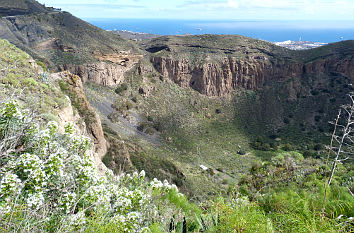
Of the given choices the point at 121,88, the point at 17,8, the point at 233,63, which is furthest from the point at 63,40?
the point at 233,63

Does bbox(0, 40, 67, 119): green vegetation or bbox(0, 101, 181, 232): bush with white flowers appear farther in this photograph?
bbox(0, 40, 67, 119): green vegetation

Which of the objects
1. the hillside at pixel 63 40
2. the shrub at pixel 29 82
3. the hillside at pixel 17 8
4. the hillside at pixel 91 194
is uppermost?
the hillside at pixel 17 8

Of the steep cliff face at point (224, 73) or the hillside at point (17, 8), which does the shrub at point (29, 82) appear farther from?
the hillside at point (17, 8)

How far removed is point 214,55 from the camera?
4969 centimetres

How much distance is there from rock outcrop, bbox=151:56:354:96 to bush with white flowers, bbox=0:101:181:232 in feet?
145

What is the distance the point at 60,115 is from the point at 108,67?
33.4 meters

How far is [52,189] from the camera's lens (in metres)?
3.15

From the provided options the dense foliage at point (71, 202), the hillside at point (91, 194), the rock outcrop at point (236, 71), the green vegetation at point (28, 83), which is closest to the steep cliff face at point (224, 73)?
the rock outcrop at point (236, 71)

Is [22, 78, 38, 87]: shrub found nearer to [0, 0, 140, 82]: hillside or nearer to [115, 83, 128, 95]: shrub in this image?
[0, 0, 140, 82]: hillside

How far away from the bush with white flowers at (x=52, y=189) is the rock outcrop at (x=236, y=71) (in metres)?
44.3

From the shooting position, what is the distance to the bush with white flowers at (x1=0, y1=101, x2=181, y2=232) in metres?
2.71

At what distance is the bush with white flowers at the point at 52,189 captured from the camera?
2707mm

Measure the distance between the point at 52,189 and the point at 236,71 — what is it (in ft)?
163

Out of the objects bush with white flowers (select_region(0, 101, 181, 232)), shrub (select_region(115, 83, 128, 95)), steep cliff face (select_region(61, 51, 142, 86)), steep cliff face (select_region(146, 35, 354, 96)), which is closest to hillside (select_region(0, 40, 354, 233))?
bush with white flowers (select_region(0, 101, 181, 232))
